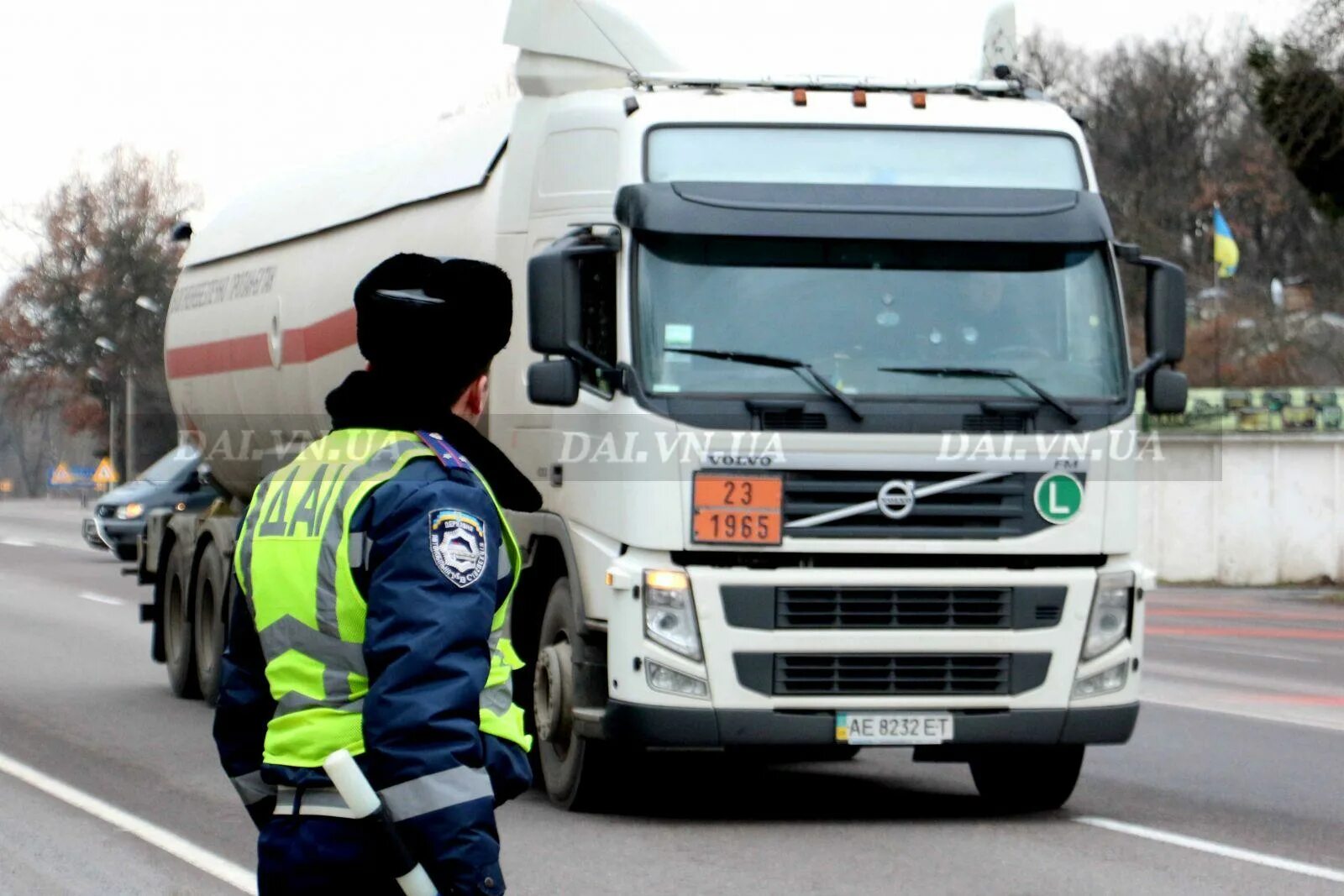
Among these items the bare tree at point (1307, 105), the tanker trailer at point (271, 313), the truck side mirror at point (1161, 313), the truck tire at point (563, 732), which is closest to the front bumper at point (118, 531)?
the tanker trailer at point (271, 313)

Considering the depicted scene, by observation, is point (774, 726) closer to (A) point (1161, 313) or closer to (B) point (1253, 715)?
(A) point (1161, 313)

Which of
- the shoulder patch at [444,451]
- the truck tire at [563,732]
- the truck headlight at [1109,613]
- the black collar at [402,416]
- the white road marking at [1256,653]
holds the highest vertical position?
the black collar at [402,416]

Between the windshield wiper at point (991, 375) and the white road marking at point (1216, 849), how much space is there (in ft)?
5.82

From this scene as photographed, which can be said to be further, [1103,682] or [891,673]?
[1103,682]

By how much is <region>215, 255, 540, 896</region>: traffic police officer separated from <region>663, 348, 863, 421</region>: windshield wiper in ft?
18.8

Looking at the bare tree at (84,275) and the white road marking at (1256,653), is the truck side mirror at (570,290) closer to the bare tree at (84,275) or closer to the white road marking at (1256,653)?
the white road marking at (1256,653)

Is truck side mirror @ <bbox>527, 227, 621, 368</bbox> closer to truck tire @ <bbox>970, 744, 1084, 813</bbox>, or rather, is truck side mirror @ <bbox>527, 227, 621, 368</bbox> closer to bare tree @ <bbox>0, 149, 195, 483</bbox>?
truck tire @ <bbox>970, 744, 1084, 813</bbox>

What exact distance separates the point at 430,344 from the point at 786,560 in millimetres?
6065

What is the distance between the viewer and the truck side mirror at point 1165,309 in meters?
9.94

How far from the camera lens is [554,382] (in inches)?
383

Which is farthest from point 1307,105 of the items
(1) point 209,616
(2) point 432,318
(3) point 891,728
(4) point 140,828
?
→ (2) point 432,318

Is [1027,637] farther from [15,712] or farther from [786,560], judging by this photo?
[15,712]

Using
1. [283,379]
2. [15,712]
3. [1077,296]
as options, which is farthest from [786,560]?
[15,712]

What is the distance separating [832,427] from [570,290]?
4.09ft
